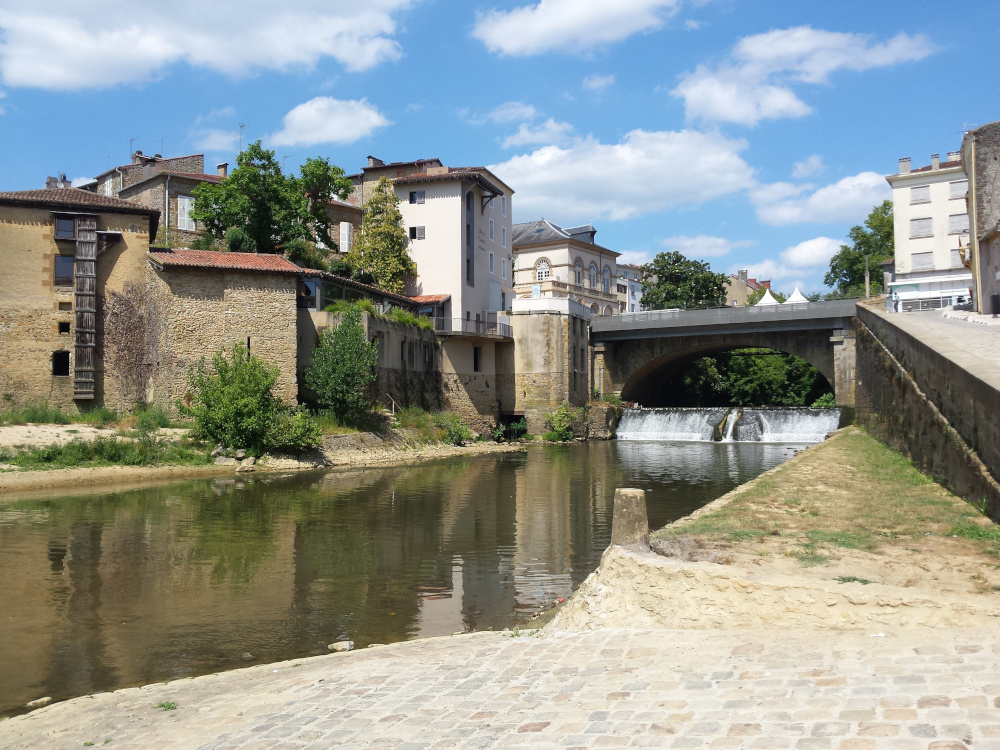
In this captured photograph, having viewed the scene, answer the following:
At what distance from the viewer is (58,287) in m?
30.6

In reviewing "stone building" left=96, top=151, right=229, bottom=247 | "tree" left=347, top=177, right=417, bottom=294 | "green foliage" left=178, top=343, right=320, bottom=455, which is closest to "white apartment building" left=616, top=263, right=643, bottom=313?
"tree" left=347, top=177, right=417, bottom=294

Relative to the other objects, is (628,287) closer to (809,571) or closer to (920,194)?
(920,194)

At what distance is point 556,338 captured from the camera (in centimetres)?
4497

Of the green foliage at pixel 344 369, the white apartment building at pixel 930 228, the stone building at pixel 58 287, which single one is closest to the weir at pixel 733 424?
the white apartment building at pixel 930 228

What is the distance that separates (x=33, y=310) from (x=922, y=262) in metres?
52.5

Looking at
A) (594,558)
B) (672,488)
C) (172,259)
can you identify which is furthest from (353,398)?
(594,558)

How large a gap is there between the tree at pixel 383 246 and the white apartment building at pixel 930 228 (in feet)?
106

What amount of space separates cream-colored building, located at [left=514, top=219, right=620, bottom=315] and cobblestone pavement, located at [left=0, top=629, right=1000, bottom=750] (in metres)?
52.8

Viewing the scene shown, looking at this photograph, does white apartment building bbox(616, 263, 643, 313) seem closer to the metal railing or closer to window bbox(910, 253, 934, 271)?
window bbox(910, 253, 934, 271)

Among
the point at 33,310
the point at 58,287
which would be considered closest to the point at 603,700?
the point at 33,310

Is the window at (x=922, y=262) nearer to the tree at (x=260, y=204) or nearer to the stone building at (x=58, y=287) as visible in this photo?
the tree at (x=260, y=204)

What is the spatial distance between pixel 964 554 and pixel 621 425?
38793mm

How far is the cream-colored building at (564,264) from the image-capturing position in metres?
61.8

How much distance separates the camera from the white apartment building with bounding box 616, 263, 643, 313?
8646cm
